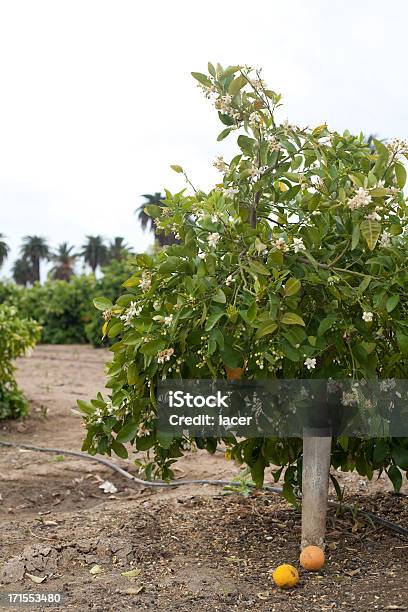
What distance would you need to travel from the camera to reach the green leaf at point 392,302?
9.16 ft

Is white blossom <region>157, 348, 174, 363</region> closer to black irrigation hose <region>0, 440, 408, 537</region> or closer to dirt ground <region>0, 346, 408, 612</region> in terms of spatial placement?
dirt ground <region>0, 346, 408, 612</region>

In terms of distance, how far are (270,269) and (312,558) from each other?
138 centimetres

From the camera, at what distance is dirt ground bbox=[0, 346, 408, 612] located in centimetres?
320

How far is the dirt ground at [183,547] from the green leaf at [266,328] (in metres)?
1.19

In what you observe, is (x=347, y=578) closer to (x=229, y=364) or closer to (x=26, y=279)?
(x=229, y=364)

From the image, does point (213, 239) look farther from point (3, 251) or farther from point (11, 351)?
point (3, 251)

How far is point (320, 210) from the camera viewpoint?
308 centimetres

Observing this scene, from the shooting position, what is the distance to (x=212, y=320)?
281cm

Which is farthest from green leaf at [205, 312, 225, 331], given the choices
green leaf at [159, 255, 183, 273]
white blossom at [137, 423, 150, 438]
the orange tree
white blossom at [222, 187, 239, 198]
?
white blossom at [137, 423, 150, 438]

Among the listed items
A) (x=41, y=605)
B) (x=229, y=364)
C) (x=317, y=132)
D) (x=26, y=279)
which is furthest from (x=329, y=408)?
(x=26, y=279)

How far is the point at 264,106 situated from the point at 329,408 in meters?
1.42

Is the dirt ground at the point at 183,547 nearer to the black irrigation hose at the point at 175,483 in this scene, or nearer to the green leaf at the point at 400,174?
the black irrigation hose at the point at 175,483

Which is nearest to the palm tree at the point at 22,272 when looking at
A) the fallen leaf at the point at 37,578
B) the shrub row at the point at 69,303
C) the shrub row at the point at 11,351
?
the shrub row at the point at 69,303

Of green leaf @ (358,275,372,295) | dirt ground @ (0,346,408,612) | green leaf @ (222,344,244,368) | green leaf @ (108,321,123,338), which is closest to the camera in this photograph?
green leaf @ (358,275,372,295)
